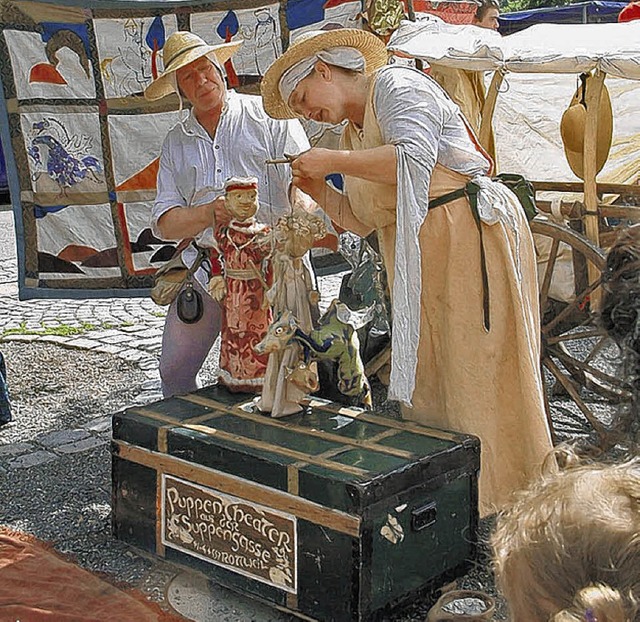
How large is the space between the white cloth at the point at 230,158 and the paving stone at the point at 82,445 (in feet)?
4.43

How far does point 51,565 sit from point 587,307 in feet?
8.32

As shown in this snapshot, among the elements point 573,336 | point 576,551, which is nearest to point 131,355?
point 573,336

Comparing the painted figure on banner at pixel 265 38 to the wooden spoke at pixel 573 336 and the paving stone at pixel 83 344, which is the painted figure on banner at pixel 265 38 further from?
the paving stone at pixel 83 344

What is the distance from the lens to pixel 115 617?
2967 millimetres

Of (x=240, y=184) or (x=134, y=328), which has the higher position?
(x=240, y=184)

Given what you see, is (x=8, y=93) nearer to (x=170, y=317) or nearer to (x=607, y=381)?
(x=170, y=317)

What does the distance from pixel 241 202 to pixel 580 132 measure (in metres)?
2.43

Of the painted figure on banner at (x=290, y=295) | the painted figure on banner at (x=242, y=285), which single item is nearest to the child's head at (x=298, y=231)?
the painted figure on banner at (x=290, y=295)

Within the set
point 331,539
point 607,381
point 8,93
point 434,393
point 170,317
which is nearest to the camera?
point 331,539

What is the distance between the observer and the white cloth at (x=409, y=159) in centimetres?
301

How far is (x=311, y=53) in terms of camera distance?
10.2ft

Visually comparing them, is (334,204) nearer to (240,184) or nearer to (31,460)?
(240,184)

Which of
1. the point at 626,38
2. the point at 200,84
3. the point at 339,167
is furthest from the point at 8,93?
the point at 626,38

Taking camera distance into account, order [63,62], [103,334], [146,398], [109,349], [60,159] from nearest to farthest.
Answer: [63,62] → [60,159] → [146,398] → [109,349] → [103,334]
